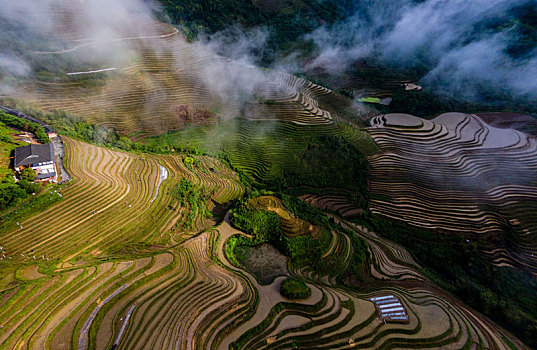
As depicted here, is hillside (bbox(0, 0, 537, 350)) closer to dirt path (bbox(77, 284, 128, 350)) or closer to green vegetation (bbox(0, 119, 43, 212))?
dirt path (bbox(77, 284, 128, 350))

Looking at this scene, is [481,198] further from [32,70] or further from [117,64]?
[32,70]

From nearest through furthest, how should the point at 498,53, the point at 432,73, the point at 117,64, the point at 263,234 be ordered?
the point at 263,234 → the point at 117,64 → the point at 498,53 → the point at 432,73

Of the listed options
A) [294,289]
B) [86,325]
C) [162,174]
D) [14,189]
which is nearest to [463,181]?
[294,289]

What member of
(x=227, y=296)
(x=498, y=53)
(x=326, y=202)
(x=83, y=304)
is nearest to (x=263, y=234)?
(x=227, y=296)

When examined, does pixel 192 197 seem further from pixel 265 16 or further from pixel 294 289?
pixel 265 16

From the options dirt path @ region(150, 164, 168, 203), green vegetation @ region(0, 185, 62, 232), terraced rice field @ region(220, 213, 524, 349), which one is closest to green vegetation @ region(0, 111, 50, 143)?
green vegetation @ region(0, 185, 62, 232)

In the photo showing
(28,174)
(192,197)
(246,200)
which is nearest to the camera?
(28,174)

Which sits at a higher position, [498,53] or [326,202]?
[498,53]

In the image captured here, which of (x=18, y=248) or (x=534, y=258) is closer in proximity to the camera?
(x=18, y=248)
